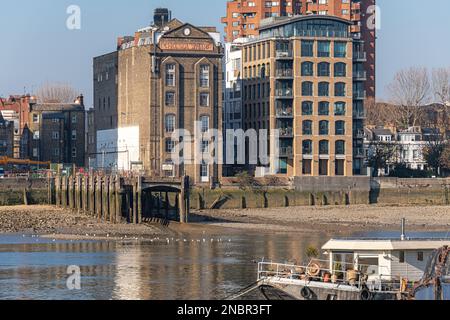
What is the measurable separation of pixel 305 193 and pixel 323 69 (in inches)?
533

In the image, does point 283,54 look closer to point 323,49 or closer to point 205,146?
point 323,49

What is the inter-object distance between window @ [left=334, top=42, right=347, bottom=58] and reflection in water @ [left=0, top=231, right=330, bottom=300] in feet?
131

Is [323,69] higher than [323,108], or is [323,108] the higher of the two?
[323,69]

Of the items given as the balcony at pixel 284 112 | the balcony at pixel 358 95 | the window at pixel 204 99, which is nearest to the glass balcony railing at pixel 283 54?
the balcony at pixel 284 112

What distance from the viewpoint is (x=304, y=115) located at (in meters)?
136

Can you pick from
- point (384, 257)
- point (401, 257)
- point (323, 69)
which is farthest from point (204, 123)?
point (384, 257)

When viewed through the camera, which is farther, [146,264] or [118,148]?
[118,148]

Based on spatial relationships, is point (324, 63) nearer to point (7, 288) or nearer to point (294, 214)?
point (294, 214)

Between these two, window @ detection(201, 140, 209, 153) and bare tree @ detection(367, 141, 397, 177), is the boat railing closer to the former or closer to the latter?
window @ detection(201, 140, 209, 153)

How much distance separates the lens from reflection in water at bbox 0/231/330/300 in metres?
63.5

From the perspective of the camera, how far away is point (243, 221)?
113 m

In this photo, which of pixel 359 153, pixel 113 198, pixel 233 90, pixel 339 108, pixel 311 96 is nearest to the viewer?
pixel 113 198

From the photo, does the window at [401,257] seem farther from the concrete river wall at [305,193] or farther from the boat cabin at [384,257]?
the concrete river wall at [305,193]
